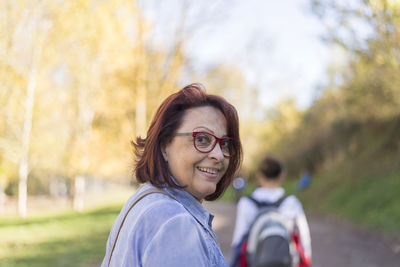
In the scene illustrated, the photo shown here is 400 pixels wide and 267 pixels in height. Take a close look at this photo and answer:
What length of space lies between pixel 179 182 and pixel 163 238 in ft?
1.31

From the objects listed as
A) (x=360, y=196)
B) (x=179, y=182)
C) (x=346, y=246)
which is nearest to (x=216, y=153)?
(x=179, y=182)

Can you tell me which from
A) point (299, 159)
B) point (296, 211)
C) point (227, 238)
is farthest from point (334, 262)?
point (299, 159)

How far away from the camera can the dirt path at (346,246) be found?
30.4 feet

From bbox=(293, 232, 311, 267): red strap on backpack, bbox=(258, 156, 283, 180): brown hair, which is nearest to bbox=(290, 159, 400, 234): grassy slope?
bbox=(293, 232, 311, 267): red strap on backpack

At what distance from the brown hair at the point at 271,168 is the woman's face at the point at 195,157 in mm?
2682

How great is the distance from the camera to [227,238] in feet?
41.6

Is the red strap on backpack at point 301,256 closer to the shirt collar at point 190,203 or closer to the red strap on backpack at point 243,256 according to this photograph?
the red strap on backpack at point 243,256

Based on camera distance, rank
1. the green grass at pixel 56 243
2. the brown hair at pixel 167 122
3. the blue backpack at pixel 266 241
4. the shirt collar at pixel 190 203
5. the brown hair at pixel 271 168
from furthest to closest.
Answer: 1. the green grass at pixel 56 243
2. the brown hair at pixel 271 168
3. the blue backpack at pixel 266 241
4. the brown hair at pixel 167 122
5. the shirt collar at pixel 190 203

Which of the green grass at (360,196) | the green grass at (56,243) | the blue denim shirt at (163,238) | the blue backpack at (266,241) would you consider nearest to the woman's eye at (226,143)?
the blue denim shirt at (163,238)

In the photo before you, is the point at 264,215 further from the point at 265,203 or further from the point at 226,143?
the point at 226,143

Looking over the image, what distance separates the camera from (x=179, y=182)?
5.66ft

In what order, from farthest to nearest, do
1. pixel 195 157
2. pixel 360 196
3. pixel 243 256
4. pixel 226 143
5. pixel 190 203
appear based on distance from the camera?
pixel 360 196
pixel 243 256
pixel 226 143
pixel 195 157
pixel 190 203

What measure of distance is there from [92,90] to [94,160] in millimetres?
3539

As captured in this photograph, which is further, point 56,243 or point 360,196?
point 360,196
